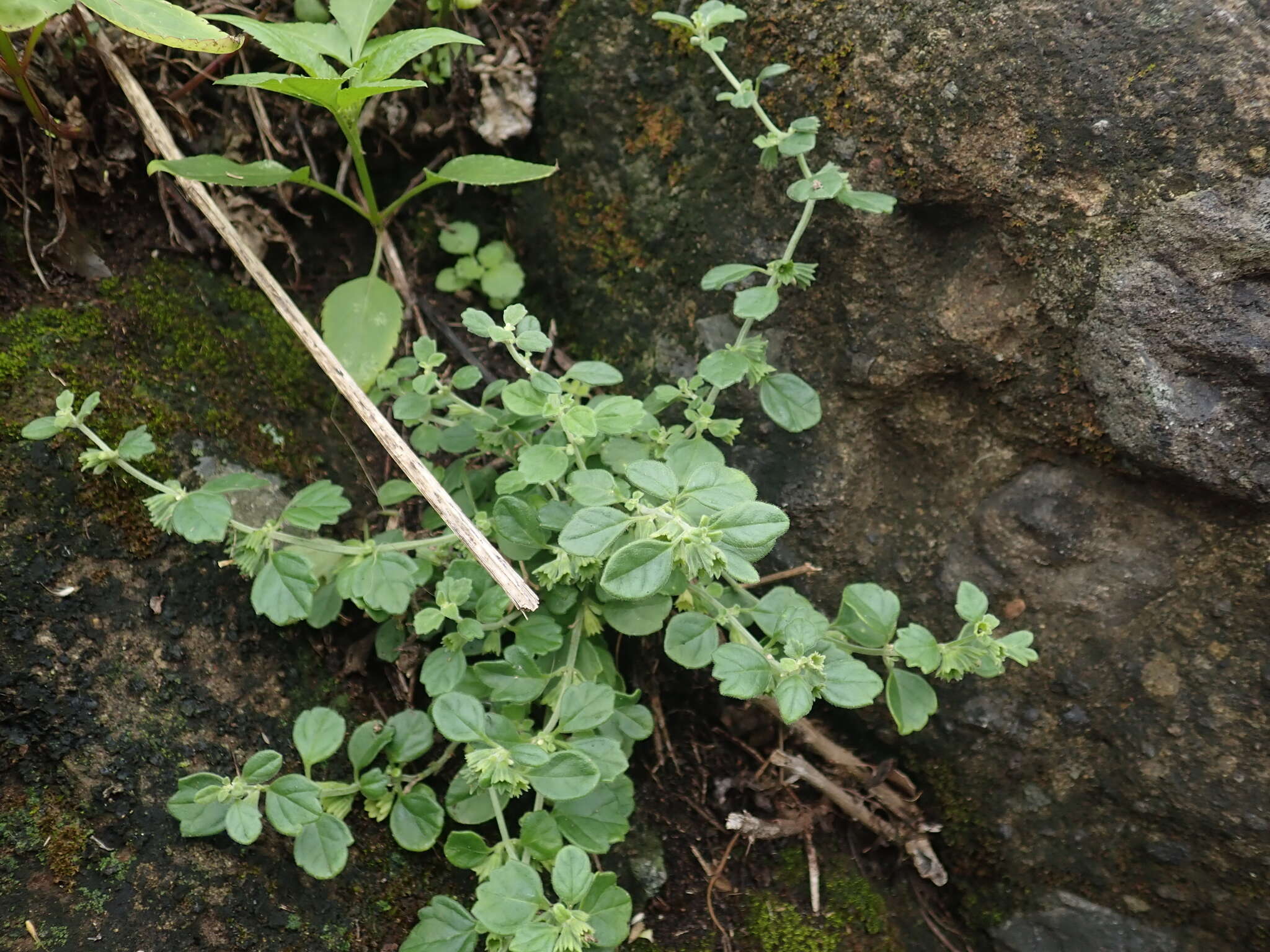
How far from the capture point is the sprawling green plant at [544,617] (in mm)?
1663

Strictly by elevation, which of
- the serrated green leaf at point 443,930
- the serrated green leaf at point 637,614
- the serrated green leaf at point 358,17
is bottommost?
the serrated green leaf at point 443,930

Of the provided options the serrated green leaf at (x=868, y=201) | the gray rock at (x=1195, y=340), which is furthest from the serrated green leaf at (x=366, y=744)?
the gray rock at (x=1195, y=340)

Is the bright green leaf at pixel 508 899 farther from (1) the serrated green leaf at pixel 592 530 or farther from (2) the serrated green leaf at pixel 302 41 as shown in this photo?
(2) the serrated green leaf at pixel 302 41

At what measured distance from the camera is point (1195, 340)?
189cm

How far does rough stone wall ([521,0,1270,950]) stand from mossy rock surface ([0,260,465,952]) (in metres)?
1.15

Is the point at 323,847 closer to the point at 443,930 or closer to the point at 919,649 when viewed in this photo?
the point at 443,930

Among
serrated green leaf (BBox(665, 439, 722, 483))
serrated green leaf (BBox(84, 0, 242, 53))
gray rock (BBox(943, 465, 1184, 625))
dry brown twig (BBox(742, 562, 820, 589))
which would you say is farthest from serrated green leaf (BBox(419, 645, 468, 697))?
Result: serrated green leaf (BBox(84, 0, 242, 53))

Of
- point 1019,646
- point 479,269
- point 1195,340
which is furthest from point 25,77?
point 1195,340

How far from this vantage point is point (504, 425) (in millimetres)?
2098

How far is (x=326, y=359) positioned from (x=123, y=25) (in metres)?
0.78

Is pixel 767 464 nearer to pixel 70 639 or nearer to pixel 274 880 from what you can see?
pixel 274 880

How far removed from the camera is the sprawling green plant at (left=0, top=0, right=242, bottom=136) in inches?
68.8

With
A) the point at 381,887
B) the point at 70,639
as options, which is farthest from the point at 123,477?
the point at 381,887

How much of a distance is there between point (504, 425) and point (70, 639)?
39.1 inches
